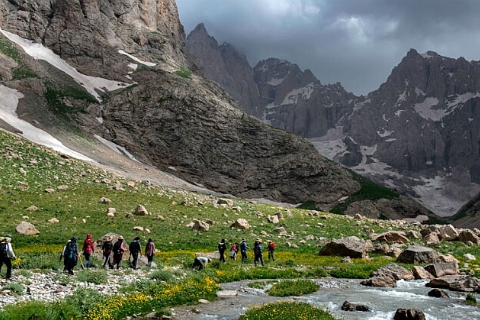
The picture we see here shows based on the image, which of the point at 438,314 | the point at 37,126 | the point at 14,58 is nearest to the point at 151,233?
the point at 438,314

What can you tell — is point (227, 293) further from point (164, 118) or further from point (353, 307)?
point (164, 118)

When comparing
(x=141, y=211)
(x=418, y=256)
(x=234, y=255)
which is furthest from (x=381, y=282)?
(x=141, y=211)

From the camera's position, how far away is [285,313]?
1703cm

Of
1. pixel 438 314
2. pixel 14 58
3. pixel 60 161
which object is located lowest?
pixel 438 314

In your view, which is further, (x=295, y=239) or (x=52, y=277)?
(x=295, y=239)

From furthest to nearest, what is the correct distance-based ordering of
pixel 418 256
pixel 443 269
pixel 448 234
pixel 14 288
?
pixel 448 234, pixel 418 256, pixel 443 269, pixel 14 288

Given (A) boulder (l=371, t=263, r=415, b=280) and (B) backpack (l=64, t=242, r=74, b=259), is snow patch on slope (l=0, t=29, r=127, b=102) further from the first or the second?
(A) boulder (l=371, t=263, r=415, b=280)

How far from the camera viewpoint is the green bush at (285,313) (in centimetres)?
1652

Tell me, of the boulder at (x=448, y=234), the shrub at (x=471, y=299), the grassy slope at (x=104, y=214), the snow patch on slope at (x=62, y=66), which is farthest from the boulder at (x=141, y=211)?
the snow patch on slope at (x=62, y=66)

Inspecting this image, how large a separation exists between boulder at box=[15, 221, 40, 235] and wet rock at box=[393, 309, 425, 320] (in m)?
32.7

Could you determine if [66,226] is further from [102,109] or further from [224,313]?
[102,109]

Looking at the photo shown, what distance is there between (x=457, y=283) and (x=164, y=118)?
120 m

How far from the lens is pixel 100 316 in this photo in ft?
53.8

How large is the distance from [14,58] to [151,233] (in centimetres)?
10363
